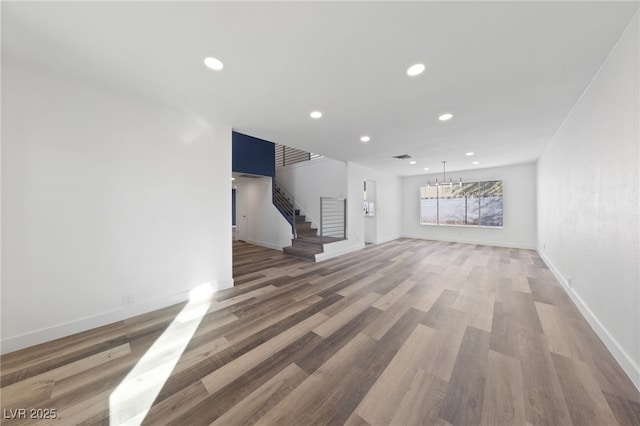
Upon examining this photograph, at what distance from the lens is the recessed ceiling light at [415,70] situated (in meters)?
2.07

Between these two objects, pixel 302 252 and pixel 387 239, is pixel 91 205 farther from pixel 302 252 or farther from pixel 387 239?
pixel 387 239

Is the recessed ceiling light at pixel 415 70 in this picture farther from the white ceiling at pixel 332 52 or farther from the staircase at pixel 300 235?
the staircase at pixel 300 235

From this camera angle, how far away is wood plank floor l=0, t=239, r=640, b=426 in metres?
1.36

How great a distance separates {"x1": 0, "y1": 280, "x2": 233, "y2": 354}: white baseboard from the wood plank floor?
106 mm

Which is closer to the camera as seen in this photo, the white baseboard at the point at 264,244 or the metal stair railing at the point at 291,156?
the white baseboard at the point at 264,244

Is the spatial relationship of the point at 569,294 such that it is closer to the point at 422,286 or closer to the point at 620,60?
the point at 422,286

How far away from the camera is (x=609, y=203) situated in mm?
1937

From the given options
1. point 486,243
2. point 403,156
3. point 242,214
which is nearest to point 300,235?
point 242,214

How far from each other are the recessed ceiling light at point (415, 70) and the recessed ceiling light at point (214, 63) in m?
1.86

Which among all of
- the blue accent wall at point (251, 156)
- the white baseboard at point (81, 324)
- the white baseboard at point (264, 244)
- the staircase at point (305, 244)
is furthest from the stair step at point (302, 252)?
the white baseboard at point (81, 324)

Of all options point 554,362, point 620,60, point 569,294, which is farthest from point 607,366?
point 620,60

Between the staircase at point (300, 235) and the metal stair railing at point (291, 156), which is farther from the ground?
the metal stair railing at point (291, 156)

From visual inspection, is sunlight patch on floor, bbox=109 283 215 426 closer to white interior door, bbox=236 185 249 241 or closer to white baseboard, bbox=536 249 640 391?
white baseboard, bbox=536 249 640 391

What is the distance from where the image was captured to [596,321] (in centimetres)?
218
